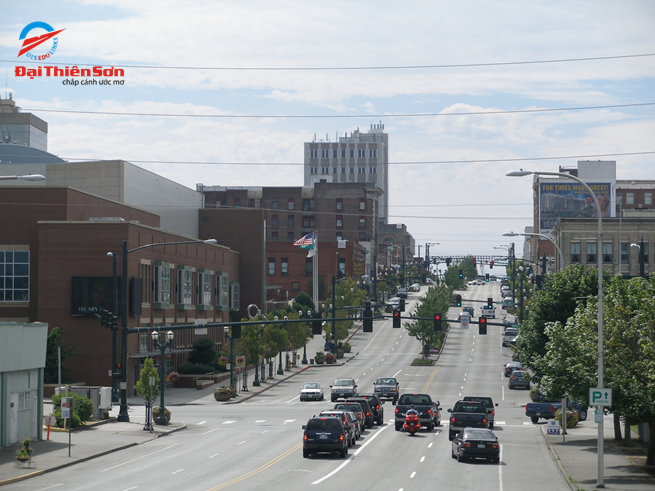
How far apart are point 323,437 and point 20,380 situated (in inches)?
587

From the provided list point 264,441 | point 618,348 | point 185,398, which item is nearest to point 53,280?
point 185,398

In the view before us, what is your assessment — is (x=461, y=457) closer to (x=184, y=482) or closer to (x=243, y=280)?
(x=184, y=482)

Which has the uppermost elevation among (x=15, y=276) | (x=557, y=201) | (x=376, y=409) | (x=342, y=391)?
(x=557, y=201)

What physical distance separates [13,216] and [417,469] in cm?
5178

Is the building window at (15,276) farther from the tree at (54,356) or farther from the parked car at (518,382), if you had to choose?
the parked car at (518,382)

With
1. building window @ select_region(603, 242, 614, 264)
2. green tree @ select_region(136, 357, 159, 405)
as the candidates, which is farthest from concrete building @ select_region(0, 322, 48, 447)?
building window @ select_region(603, 242, 614, 264)

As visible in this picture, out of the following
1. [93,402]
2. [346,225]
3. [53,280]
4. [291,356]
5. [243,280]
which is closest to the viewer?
[93,402]

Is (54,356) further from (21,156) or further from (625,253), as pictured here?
(625,253)

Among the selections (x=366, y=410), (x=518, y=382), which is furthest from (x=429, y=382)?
(x=366, y=410)

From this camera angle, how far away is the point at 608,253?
4870 inches

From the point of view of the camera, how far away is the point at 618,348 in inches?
1242

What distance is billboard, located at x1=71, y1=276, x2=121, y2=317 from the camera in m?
70.9

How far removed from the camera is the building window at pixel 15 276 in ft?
240

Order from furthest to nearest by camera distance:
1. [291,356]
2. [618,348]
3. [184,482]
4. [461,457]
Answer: [291,356]
[461,457]
[618,348]
[184,482]
